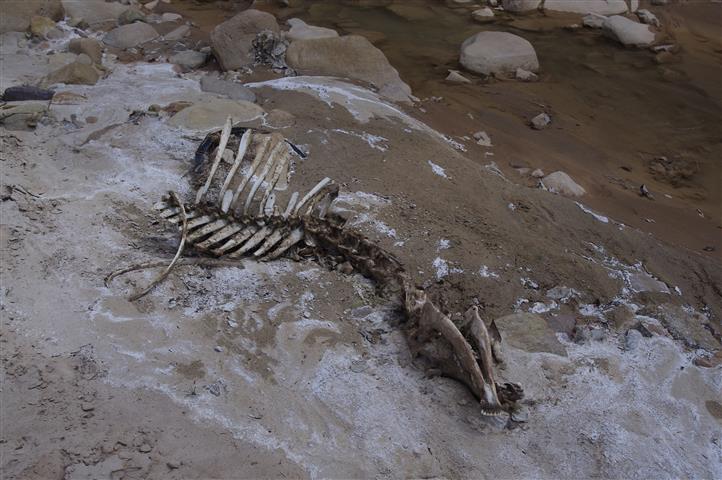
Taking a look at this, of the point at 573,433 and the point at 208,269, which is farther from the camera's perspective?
the point at 208,269

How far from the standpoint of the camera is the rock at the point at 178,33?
8.15 metres

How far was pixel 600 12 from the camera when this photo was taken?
34.8 feet

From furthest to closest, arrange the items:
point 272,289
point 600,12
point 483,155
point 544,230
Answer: point 600,12
point 483,155
point 544,230
point 272,289

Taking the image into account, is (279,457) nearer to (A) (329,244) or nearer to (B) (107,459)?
(B) (107,459)

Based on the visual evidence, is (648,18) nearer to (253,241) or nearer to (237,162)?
(237,162)

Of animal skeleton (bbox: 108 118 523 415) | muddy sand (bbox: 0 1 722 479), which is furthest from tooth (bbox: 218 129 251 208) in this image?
muddy sand (bbox: 0 1 722 479)

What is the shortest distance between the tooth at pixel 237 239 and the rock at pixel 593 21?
900 centimetres

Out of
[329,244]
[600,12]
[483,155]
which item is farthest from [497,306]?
[600,12]

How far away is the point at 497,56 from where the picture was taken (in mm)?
8305

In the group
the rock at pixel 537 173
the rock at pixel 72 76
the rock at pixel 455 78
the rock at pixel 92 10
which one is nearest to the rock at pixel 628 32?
the rock at pixel 455 78

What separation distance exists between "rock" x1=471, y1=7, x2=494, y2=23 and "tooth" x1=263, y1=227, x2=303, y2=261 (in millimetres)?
8229

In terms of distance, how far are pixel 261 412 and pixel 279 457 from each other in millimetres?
261

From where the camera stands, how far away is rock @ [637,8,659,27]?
10320mm

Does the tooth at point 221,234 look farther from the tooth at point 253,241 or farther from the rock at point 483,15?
the rock at point 483,15
